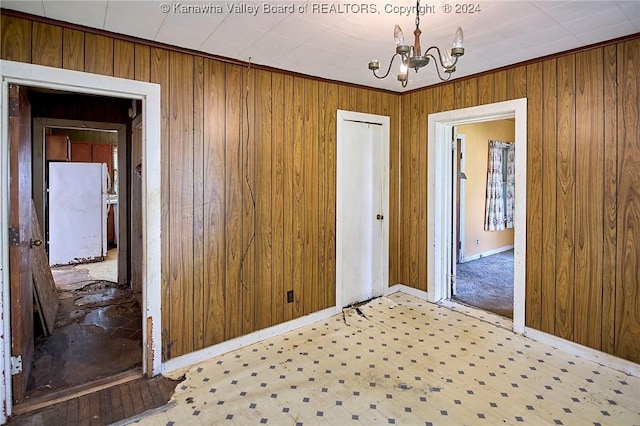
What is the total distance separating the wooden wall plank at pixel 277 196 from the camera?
3180 mm

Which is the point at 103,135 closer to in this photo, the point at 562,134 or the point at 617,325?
the point at 562,134

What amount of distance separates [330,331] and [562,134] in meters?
2.63

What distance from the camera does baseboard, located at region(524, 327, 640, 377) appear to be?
2.57 meters

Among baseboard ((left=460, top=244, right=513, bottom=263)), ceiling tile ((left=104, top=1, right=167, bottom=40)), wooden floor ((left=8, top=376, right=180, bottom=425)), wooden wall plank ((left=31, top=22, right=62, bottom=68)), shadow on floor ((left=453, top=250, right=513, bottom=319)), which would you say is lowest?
wooden floor ((left=8, top=376, right=180, bottom=425))

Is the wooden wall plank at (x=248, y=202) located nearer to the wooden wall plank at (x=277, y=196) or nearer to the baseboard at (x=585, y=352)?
the wooden wall plank at (x=277, y=196)

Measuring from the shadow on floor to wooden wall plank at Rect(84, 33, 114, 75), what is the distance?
406cm

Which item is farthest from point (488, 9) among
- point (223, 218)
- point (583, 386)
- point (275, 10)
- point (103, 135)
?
point (103, 135)

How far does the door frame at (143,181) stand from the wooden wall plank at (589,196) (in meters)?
3.26

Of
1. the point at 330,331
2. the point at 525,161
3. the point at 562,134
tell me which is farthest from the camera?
the point at 330,331

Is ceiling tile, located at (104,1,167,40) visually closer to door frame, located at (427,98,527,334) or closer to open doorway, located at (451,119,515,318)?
door frame, located at (427,98,527,334)

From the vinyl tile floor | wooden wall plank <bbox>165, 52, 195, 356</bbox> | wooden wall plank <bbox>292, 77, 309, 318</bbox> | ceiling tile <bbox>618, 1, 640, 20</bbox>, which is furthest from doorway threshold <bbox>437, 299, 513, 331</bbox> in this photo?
wooden wall plank <bbox>165, 52, 195, 356</bbox>

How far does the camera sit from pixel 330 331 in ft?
10.9

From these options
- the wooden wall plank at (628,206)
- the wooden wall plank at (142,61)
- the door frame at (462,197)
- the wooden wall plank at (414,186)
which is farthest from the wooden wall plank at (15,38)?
the door frame at (462,197)

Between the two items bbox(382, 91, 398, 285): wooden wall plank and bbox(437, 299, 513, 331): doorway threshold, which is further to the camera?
bbox(382, 91, 398, 285): wooden wall plank
